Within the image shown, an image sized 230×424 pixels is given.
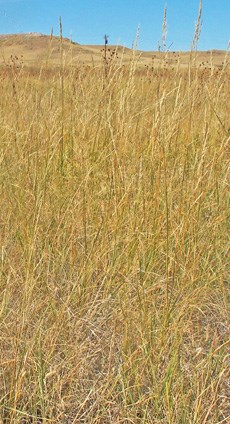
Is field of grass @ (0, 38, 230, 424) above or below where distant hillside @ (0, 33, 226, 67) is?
below

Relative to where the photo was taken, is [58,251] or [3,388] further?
[58,251]

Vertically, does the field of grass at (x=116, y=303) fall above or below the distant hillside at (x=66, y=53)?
below

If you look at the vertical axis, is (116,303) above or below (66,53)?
below

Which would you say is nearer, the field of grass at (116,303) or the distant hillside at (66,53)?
the field of grass at (116,303)

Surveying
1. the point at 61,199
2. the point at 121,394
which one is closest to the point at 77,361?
the point at 121,394

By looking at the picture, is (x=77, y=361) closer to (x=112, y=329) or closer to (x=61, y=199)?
(x=112, y=329)

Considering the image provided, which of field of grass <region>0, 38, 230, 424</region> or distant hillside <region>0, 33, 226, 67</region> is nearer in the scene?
field of grass <region>0, 38, 230, 424</region>

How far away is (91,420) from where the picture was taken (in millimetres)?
909

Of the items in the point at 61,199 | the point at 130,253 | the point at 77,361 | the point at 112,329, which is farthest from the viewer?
the point at 61,199

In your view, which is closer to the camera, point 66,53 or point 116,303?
point 116,303

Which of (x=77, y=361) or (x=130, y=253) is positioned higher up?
(x=130, y=253)

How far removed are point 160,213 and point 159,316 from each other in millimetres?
486

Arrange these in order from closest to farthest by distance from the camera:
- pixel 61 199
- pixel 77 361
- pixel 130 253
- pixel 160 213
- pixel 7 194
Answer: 1. pixel 77 361
2. pixel 130 253
3. pixel 160 213
4. pixel 61 199
5. pixel 7 194


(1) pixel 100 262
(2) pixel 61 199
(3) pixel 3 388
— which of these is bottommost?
(3) pixel 3 388
